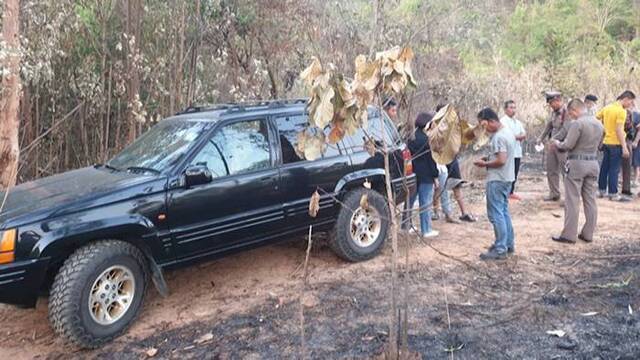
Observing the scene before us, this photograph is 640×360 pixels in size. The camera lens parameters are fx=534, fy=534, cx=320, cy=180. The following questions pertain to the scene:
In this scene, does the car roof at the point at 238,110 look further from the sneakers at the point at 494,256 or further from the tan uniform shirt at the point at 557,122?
the tan uniform shirt at the point at 557,122

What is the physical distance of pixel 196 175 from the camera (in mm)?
4523

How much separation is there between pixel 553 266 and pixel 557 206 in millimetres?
3098

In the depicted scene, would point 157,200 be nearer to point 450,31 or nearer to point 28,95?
point 28,95

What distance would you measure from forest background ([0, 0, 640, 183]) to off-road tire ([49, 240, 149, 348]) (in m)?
2.64

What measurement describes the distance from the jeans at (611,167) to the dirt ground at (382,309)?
2.62m

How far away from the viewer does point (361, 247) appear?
19.6ft

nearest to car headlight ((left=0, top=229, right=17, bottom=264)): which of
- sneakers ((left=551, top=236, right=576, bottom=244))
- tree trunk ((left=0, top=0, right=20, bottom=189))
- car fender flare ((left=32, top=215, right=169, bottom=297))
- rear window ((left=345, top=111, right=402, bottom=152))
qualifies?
car fender flare ((left=32, top=215, right=169, bottom=297))

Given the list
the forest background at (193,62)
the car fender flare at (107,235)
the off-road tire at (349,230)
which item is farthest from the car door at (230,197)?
the forest background at (193,62)

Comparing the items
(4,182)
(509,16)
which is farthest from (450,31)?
(509,16)

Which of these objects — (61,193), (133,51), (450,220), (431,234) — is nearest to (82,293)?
(61,193)

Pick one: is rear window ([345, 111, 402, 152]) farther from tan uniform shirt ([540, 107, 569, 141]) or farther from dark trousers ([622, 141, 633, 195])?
dark trousers ([622, 141, 633, 195])

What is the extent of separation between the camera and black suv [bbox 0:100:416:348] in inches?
157

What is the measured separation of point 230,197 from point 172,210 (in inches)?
21.8

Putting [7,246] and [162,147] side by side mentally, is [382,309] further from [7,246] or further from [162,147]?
[7,246]
